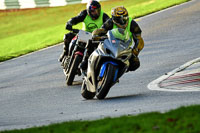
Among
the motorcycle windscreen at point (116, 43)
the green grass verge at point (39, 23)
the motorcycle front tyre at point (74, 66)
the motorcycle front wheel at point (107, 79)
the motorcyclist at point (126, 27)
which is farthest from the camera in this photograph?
the green grass verge at point (39, 23)

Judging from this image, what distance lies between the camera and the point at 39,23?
102 ft

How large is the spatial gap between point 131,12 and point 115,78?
16091 mm

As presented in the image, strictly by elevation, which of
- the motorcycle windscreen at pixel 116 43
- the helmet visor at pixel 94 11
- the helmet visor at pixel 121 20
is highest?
the helmet visor at pixel 121 20

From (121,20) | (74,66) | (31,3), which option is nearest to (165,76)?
(74,66)

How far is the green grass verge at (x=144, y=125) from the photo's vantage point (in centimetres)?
601

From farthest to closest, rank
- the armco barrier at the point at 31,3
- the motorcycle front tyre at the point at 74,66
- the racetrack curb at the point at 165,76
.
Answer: the armco barrier at the point at 31,3 → the motorcycle front tyre at the point at 74,66 → the racetrack curb at the point at 165,76

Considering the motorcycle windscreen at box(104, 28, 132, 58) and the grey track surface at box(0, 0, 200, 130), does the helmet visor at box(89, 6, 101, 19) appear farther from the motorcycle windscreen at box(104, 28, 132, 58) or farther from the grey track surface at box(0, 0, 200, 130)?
the motorcycle windscreen at box(104, 28, 132, 58)

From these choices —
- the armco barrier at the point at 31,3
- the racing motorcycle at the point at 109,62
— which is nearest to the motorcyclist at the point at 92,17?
the racing motorcycle at the point at 109,62

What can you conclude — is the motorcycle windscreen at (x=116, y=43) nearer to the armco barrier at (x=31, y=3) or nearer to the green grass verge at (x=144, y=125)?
the green grass verge at (x=144, y=125)

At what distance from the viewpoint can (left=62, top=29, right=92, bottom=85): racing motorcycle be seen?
12.3 metres

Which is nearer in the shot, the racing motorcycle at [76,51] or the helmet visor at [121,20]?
the helmet visor at [121,20]

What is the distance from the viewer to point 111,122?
22.3 feet

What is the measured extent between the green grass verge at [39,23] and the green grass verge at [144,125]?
13.4m

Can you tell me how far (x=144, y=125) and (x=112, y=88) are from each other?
5.76m
